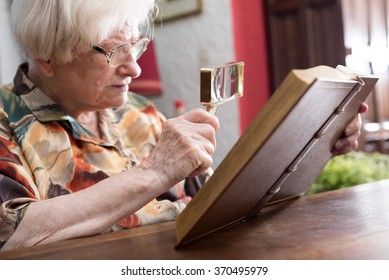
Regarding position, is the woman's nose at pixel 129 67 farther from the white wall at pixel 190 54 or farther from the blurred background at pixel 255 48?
the white wall at pixel 190 54

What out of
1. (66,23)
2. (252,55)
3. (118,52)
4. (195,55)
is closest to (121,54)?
(118,52)

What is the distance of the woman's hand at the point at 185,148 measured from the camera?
89 cm

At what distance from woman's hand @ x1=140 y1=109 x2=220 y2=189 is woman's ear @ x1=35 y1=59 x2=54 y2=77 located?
17.2 inches

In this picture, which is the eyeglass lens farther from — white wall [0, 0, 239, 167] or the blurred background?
white wall [0, 0, 239, 167]

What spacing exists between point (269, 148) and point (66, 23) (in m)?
0.66

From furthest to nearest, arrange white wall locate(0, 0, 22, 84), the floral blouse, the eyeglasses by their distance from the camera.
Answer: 1. white wall locate(0, 0, 22, 84)
2. the eyeglasses
3. the floral blouse

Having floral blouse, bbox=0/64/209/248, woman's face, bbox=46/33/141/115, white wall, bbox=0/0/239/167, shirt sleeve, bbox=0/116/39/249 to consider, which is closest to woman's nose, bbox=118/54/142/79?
woman's face, bbox=46/33/141/115

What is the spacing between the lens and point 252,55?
3385mm

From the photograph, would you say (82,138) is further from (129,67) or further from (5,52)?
(5,52)

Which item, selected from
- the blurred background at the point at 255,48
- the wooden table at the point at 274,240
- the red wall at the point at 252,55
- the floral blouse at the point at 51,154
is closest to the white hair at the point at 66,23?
the floral blouse at the point at 51,154

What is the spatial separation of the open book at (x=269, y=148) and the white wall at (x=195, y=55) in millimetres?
2327

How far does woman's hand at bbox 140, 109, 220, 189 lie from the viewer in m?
0.89
